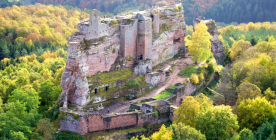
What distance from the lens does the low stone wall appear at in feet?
128

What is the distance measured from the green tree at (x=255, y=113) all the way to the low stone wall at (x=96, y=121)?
38.2 ft

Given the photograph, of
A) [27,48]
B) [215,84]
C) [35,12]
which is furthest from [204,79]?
[35,12]

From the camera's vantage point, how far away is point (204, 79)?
58.0 meters

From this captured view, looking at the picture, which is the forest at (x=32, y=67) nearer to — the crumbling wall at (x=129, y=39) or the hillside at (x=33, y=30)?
the hillside at (x=33, y=30)

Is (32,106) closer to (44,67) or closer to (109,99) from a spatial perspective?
(109,99)

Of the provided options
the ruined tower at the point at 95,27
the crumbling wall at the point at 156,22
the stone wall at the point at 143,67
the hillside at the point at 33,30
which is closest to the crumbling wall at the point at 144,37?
the stone wall at the point at 143,67

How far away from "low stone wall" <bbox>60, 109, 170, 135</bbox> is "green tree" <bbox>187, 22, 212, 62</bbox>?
808 inches

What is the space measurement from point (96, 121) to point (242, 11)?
354 feet

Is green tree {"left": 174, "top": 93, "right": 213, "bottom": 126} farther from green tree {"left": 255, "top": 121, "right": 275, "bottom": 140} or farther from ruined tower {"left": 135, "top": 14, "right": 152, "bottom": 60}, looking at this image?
ruined tower {"left": 135, "top": 14, "right": 152, "bottom": 60}

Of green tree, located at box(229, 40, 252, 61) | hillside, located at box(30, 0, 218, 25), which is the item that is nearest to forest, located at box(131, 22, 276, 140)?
green tree, located at box(229, 40, 252, 61)

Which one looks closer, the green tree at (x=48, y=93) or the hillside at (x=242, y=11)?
the green tree at (x=48, y=93)

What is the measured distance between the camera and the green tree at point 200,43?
193 ft

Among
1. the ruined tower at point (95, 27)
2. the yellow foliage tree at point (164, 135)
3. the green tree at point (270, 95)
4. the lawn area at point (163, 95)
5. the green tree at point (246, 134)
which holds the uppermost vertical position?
the ruined tower at point (95, 27)

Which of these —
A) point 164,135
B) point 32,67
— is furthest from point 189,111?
point 32,67
